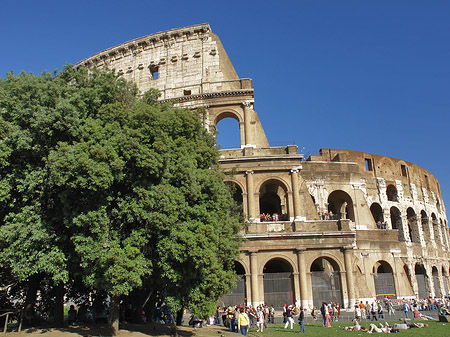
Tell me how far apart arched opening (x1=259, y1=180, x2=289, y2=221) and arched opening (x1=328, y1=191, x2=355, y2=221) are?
3.58 meters

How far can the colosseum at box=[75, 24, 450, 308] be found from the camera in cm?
2189

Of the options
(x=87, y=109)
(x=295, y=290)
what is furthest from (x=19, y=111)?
(x=295, y=290)

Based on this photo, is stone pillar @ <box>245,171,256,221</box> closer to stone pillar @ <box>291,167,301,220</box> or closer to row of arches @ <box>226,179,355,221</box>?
row of arches @ <box>226,179,355,221</box>

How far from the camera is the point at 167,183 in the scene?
1309 centimetres

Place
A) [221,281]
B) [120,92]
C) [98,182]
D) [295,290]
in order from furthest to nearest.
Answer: [295,290] → [120,92] → [221,281] → [98,182]

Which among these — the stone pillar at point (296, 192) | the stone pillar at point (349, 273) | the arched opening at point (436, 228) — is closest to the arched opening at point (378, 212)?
the arched opening at point (436, 228)

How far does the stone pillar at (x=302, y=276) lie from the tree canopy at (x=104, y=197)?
8568 millimetres

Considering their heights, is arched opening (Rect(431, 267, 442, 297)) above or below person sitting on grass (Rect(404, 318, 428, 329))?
above

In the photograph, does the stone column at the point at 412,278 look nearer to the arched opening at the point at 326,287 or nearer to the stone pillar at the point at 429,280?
the stone pillar at the point at 429,280

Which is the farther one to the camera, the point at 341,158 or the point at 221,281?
the point at 341,158

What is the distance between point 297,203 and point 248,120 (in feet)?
20.4

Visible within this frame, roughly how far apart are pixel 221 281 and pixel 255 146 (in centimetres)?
1232

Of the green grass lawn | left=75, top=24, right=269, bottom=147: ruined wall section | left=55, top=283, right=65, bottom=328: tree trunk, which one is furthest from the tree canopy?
left=75, top=24, right=269, bottom=147: ruined wall section

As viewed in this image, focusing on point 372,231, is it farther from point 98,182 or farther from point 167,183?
point 98,182
